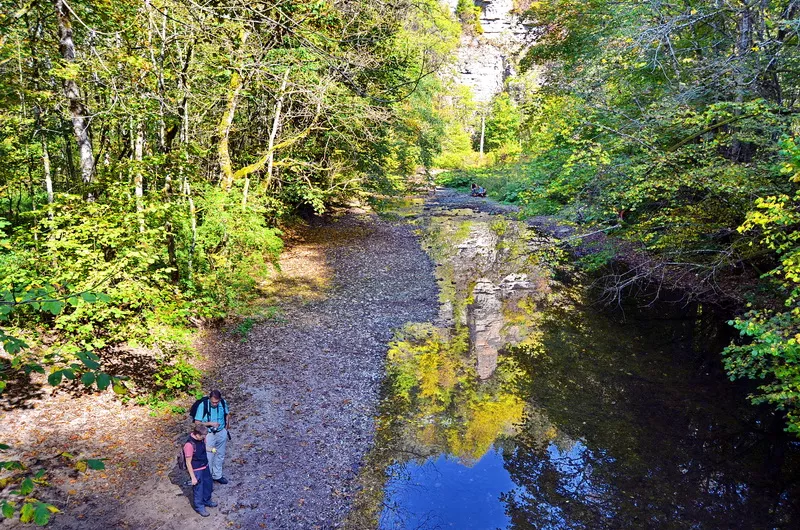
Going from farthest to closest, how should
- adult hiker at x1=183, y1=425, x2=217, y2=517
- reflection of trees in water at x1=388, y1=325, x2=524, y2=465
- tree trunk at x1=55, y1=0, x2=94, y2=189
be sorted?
reflection of trees in water at x1=388, y1=325, x2=524, y2=465, tree trunk at x1=55, y1=0, x2=94, y2=189, adult hiker at x1=183, y1=425, x2=217, y2=517

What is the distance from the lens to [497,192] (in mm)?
39000

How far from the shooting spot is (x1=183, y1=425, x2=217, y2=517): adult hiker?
6223 millimetres

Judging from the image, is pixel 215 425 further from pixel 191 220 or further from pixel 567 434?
pixel 567 434

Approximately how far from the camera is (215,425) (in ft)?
21.9

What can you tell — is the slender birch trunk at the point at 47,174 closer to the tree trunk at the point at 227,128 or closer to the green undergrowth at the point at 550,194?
the tree trunk at the point at 227,128

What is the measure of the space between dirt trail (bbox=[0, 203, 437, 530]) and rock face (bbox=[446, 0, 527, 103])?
218 ft

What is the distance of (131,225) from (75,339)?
7.15 feet

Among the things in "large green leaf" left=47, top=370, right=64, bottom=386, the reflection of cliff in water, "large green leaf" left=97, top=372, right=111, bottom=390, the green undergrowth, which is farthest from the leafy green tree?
"large green leaf" left=47, top=370, right=64, bottom=386

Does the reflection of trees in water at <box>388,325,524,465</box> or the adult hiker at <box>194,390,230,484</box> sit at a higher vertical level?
the adult hiker at <box>194,390,230,484</box>

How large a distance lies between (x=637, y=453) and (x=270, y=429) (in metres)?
6.55

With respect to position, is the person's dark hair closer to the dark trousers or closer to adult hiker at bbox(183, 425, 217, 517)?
adult hiker at bbox(183, 425, 217, 517)

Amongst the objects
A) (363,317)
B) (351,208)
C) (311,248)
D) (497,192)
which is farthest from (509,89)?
(363,317)

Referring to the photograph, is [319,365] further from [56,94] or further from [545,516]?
[56,94]

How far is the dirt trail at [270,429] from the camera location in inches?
254
